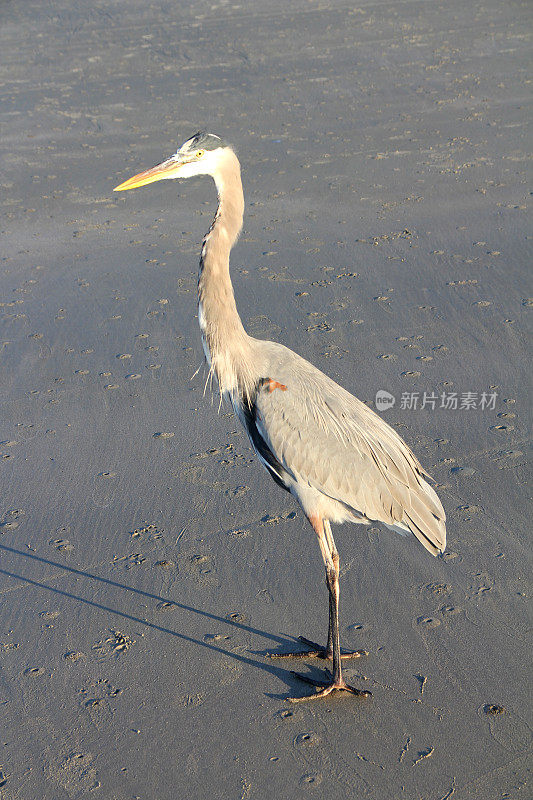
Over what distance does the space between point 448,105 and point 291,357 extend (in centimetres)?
902

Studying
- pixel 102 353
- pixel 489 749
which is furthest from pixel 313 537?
pixel 102 353

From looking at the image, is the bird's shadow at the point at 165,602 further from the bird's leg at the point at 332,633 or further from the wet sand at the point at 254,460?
the bird's leg at the point at 332,633

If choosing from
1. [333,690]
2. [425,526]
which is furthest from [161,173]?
[333,690]

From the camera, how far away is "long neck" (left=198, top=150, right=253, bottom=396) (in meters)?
3.93

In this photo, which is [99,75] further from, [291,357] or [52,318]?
[291,357]

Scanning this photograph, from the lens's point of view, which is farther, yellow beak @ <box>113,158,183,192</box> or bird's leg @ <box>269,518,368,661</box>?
yellow beak @ <box>113,158,183,192</box>

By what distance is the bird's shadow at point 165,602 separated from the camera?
12.4 feet

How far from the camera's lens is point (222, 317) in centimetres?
396

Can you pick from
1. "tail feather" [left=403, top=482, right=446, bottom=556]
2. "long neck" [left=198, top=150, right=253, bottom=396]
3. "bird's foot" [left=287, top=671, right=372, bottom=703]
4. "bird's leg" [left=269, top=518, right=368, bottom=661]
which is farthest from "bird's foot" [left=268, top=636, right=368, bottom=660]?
"long neck" [left=198, top=150, right=253, bottom=396]

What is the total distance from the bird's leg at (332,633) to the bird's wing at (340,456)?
0.66 feet

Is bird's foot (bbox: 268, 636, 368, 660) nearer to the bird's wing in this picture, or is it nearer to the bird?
the bird

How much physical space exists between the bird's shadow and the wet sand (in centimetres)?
1

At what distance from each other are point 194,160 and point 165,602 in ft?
7.37

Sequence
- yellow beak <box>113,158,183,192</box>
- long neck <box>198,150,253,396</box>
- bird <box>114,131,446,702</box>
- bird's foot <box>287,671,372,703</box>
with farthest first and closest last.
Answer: yellow beak <box>113,158,183,192</box> → long neck <box>198,150,253,396</box> → bird <box>114,131,446,702</box> → bird's foot <box>287,671,372,703</box>
